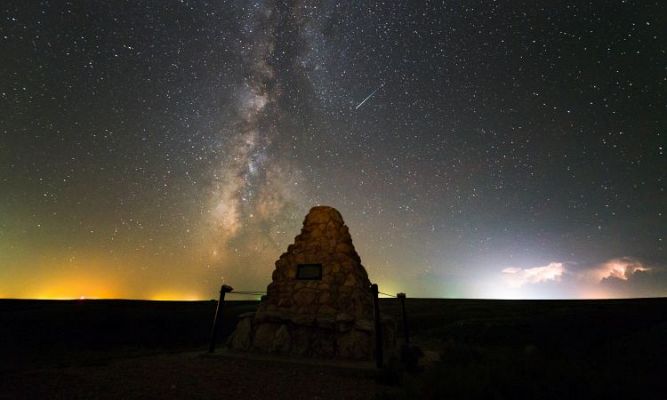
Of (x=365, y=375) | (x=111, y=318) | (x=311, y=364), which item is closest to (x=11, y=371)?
(x=311, y=364)

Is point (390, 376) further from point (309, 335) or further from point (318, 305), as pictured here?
point (318, 305)

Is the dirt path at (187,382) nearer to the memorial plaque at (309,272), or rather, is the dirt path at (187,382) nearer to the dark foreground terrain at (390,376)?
the dark foreground terrain at (390,376)

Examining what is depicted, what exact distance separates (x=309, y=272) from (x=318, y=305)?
1.61m

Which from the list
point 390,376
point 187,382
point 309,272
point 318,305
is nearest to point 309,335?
point 318,305

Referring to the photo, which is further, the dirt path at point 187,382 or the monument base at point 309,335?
the monument base at point 309,335

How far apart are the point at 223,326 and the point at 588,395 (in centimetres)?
2715

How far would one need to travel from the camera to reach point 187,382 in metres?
8.31

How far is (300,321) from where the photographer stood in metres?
12.9

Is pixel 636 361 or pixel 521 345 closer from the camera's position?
pixel 636 361

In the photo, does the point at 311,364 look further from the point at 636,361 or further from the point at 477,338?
the point at 477,338

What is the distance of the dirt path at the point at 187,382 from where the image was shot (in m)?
7.14

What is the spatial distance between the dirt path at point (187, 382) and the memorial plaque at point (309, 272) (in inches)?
165


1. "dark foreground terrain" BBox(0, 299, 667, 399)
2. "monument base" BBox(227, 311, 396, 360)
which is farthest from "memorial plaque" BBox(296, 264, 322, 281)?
"dark foreground terrain" BBox(0, 299, 667, 399)

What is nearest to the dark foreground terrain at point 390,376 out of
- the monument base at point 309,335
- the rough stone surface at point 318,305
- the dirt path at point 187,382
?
the dirt path at point 187,382
